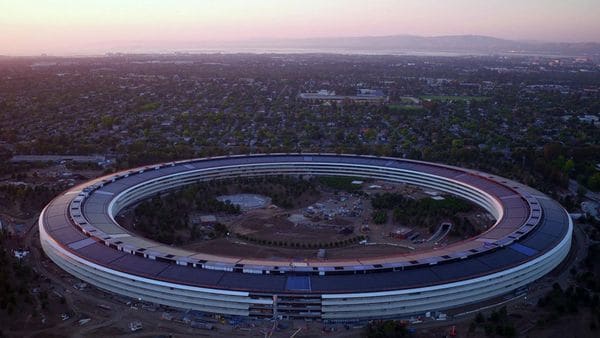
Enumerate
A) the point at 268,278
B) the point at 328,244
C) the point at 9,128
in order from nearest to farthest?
the point at 268,278
the point at 328,244
the point at 9,128

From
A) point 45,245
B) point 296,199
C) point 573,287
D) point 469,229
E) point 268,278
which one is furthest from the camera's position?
point 296,199

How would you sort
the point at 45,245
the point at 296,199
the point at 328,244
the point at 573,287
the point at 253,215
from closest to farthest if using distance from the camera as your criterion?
1. the point at 573,287
2. the point at 45,245
3. the point at 328,244
4. the point at 253,215
5. the point at 296,199

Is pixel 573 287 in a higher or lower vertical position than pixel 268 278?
lower

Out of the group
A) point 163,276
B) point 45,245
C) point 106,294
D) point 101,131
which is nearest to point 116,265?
point 106,294

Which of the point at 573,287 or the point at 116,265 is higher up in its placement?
the point at 116,265

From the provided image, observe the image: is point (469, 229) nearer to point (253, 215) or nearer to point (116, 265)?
point (253, 215)

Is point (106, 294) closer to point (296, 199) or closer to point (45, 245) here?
point (45, 245)

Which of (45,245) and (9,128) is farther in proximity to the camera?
(9,128)

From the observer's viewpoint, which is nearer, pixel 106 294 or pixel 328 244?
pixel 106 294

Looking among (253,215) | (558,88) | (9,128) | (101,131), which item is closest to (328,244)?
(253,215)
